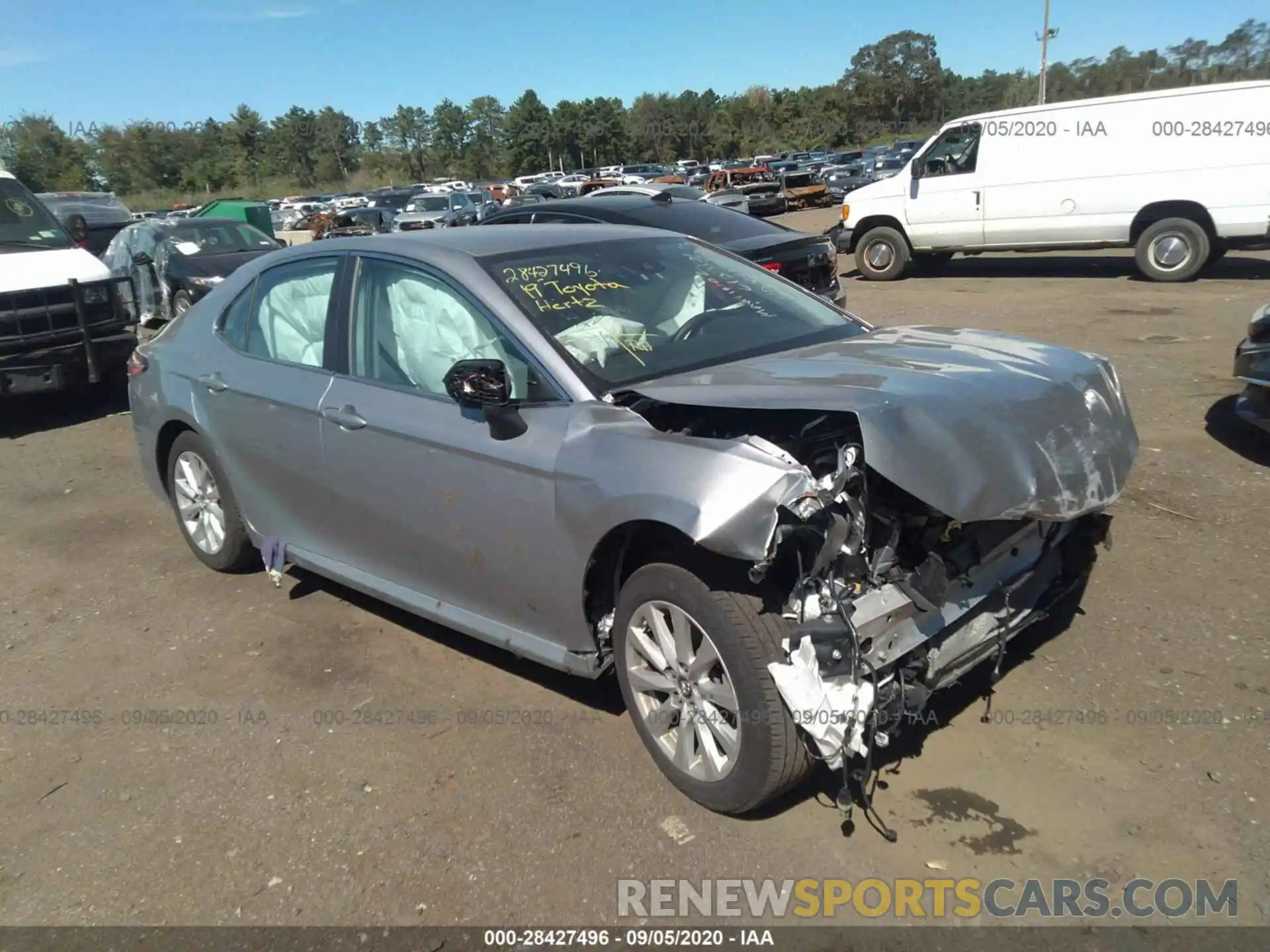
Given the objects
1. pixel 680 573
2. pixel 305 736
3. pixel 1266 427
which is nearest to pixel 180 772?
pixel 305 736

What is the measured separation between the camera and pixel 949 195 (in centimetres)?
1376

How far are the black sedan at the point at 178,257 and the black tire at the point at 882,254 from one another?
8.85m

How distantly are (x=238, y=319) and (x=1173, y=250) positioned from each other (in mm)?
11805

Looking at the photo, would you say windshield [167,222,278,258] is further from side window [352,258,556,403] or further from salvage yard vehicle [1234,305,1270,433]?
salvage yard vehicle [1234,305,1270,433]

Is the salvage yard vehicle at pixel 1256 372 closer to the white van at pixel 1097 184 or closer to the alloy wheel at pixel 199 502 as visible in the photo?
the alloy wheel at pixel 199 502

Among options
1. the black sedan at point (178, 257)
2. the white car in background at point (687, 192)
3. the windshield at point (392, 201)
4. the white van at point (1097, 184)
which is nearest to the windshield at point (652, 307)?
the black sedan at point (178, 257)

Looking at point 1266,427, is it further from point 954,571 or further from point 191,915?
point 191,915

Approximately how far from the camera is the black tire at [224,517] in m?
4.80

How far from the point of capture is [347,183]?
269 feet

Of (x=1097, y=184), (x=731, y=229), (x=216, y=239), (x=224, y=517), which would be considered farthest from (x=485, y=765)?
(x=216, y=239)

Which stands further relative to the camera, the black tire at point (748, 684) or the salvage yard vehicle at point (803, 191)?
the salvage yard vehicle at point (803, 191)

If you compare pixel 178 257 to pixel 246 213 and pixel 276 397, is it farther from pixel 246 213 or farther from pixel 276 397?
pixel 276 397

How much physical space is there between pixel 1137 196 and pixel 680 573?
38.7ft

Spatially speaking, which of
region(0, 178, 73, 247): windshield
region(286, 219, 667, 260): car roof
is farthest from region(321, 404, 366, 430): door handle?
region(0, 178, 73, 247): windshield
